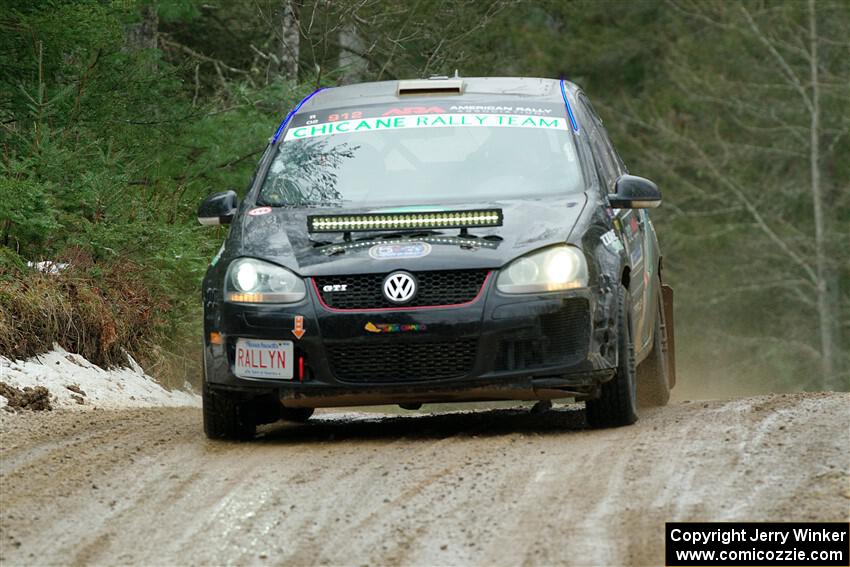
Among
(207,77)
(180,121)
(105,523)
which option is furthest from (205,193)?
(105,523)

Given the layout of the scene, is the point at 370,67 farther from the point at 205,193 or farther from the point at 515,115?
the point at 515,115

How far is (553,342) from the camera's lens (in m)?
7.80

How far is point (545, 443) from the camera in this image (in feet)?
25.4

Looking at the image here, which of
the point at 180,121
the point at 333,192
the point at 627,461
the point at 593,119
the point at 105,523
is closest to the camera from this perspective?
the point at 105,523

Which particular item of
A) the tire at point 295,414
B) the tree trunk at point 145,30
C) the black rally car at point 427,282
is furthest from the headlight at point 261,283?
the tree trunk at point 145,30

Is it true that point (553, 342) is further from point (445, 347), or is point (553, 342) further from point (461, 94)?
point (461, 94)

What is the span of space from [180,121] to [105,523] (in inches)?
370

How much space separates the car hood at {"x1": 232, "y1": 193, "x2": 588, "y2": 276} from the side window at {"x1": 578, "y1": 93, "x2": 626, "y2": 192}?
851 mm

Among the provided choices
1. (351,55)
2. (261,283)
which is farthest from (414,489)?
(351,55)

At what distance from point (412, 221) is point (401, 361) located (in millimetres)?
728

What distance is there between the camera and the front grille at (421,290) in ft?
25.4

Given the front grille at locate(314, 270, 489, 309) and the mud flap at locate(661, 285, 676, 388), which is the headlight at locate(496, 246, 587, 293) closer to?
the front grille at locate(314, 270, 489, 309)

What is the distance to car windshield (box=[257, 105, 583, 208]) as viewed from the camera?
8.67 metres

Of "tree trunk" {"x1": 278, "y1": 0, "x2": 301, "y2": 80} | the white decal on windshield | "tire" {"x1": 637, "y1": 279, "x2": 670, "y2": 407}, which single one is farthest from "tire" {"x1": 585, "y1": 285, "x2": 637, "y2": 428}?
"tree trunk" {"x1": 278, "y1": 0, "x2": 301, "y2": 80}
